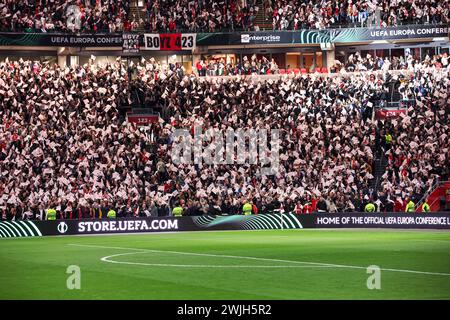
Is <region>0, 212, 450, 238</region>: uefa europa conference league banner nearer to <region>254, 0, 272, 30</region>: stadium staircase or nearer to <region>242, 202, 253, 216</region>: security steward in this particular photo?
<region>242, 202, 253, 216</region>: security steward

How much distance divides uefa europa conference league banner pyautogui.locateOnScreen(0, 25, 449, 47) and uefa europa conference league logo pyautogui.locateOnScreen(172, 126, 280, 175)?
12.7 metres

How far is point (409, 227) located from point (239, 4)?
29.3 m

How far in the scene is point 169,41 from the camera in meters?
64.0

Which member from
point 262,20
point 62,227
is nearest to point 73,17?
point 262,20

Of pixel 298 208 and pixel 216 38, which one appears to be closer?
pixel 298 208

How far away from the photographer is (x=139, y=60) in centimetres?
7069

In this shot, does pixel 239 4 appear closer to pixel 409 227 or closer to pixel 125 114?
pixel 125 114

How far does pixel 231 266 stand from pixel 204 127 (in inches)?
1132

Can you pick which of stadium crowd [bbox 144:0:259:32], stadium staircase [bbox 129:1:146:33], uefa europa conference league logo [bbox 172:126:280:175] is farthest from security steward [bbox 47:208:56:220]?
stadium staircase [bbox 129:1:146:33]

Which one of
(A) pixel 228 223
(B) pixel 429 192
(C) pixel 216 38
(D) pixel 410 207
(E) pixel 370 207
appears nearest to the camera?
(D) pixel 410 207

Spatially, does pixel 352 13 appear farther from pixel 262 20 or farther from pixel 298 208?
pixel 298 208

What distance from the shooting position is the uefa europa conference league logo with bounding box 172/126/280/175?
168 ft

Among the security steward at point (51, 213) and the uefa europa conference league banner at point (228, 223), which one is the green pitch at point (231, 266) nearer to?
the uefa europa conference league banner at point (228, 223)
